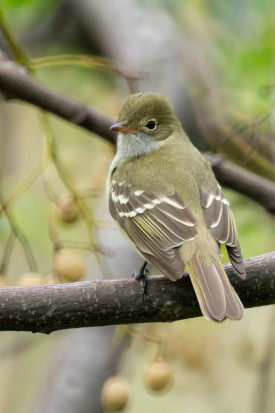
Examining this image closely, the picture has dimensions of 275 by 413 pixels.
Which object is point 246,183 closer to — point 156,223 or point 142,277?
point 156,223

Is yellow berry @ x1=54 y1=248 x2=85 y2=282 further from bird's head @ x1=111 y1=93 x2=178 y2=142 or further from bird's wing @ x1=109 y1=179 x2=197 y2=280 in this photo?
bird's head @ x1=111 y1=93 x2=178 y2=142

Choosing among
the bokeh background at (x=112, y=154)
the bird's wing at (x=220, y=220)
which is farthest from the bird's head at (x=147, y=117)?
the bird's wing at (x=220, y=220)

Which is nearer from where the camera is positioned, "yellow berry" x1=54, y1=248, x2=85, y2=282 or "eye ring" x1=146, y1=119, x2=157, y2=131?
"yellow berry" x1=54, y1=248, x2=85, y2=282

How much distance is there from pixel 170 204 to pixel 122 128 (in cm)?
59

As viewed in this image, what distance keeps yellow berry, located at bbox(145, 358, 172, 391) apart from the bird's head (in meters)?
1.16

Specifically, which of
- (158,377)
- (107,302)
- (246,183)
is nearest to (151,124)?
(246,183)

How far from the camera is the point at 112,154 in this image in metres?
4.75

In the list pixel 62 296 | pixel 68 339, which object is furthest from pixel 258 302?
pixel 68 339

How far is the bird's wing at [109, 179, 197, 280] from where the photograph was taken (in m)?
3.10

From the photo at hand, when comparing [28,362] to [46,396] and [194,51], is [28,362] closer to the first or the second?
[46,396]

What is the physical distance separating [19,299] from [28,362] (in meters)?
3.80

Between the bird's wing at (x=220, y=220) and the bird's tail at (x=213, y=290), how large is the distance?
0.09 metres

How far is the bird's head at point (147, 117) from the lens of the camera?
4.09 meters

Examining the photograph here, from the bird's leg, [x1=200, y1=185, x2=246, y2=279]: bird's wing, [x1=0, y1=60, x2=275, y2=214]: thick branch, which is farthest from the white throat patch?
the bird's leg
